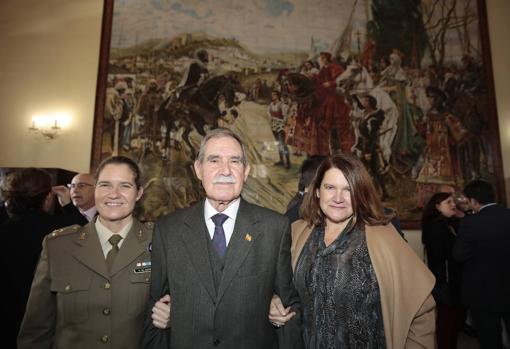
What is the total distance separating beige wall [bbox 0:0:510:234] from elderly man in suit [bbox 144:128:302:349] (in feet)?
19.4

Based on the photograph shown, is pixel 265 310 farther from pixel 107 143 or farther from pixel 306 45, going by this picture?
pixel 306 45

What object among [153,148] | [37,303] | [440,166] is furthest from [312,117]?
[37,303]

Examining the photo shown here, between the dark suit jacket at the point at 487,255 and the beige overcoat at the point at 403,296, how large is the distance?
2.27 metres

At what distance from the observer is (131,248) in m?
1.97

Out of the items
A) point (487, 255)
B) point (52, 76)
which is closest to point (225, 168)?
point (487, 255)

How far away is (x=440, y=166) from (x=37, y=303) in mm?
7559

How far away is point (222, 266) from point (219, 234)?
0.59 ft

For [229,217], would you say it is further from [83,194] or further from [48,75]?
[48,75]

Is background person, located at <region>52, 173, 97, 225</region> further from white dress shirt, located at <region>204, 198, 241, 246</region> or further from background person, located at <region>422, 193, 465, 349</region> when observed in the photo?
background person, located at <region>422, 193, 465, 349</region>

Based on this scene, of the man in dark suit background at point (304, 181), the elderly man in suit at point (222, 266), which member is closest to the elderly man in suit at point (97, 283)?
the elderly man in suit at point (222, 266)

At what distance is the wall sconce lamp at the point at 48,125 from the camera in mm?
6824

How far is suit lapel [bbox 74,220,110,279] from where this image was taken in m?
1.88

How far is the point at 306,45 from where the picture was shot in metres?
7.48

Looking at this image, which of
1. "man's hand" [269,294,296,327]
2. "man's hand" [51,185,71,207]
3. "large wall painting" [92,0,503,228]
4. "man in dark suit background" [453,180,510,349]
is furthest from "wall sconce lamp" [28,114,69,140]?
"man in dark suit background" [453,180,510,349]
